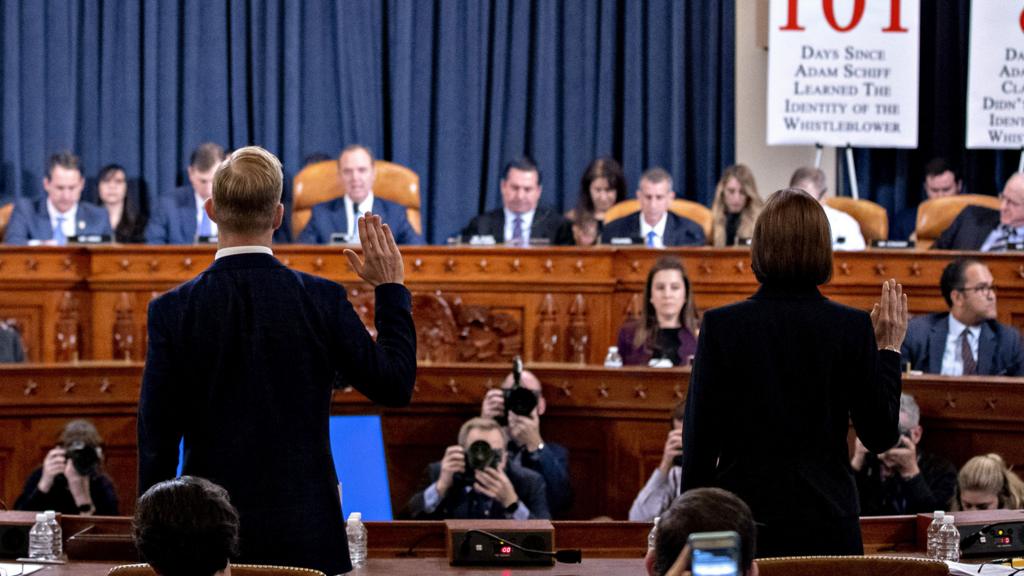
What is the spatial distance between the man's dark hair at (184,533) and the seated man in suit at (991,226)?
5.71 meters

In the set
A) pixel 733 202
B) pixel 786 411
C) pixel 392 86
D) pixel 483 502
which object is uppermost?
pixel 392 86

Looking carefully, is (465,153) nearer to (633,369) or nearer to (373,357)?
(633,369)

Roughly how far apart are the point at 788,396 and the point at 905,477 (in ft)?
→ 7.55

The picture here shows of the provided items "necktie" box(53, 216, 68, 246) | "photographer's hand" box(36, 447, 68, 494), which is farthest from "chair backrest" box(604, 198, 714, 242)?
"photographer's hand" box(36, 447, 68, 494)

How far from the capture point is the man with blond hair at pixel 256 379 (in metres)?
2.36

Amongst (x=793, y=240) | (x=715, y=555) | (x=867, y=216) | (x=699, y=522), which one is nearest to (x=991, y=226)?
(x=867, y=216)

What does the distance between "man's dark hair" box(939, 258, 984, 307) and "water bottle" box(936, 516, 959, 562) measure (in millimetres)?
2964

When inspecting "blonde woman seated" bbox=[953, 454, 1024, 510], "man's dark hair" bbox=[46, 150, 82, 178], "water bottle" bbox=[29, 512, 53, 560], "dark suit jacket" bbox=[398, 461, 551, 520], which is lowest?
"dark suit jacket" bbox=[398, 461, 551, 520]

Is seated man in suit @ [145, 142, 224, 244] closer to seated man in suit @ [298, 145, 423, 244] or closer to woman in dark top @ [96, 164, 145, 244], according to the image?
woman in dark top @ [96, 164, 145, 244]

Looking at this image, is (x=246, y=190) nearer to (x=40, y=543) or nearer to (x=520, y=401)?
(x=40, y=543)

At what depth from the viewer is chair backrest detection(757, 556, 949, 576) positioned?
2277 mm

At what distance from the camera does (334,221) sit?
779cm

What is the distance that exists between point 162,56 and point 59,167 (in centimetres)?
174

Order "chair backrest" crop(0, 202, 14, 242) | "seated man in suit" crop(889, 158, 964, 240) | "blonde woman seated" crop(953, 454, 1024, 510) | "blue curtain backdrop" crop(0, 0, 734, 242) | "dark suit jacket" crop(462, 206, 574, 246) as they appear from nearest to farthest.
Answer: "blonde woman seated" crop(953, 454, 1024, 510), "dark suit jacket" crop(462, 206, 574, 246), "chair backrest" crop(0, 202, 14, 242), "seated man in suit" crop(889, 158, 964, 240), "blue curtain backdrop" crop(0, 0, 734, 242)
